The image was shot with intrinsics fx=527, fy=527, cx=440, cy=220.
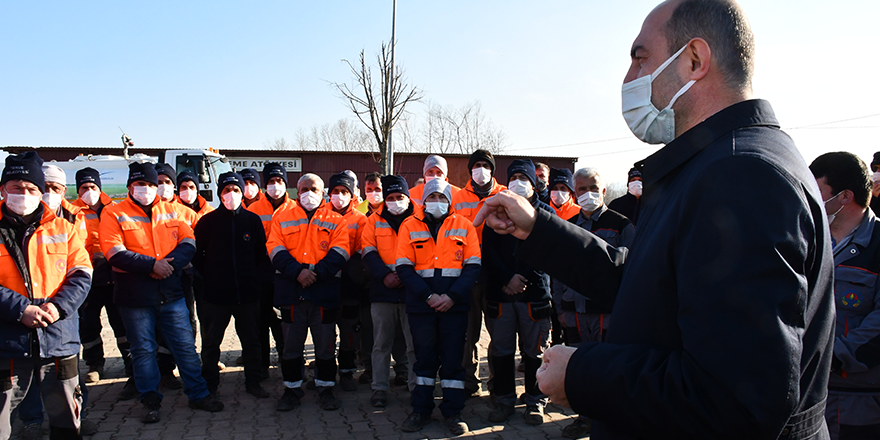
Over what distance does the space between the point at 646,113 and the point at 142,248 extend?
5050 mm

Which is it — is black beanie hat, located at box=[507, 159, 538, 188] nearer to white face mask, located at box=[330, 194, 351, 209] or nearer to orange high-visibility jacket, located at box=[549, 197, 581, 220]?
orange high-visibility jacket, located at box=[549, 197, 581, 220]

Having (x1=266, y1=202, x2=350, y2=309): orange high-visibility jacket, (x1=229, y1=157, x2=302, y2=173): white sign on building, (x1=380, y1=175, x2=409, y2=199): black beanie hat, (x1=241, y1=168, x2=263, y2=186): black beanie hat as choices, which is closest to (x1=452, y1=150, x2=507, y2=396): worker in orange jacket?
(x1=380, y1=175, x2=409, y2=199): black beanie hat

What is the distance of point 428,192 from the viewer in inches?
211

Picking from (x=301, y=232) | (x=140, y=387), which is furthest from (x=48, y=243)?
(x=301, y=232)

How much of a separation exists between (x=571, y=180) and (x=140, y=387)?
5.22m

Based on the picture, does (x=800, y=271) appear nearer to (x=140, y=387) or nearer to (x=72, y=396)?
(x=72, y=396)

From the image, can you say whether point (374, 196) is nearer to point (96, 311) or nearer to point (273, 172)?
point (273, 172)

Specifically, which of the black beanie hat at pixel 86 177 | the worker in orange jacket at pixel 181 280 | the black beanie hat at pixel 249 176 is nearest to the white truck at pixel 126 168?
the black beanie hat at pixel 249 176

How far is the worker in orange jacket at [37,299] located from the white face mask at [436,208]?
9.89 ft

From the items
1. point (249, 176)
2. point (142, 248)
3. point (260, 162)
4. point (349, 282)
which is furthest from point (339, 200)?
point (260, 162)

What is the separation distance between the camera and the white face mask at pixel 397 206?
18.9 feet

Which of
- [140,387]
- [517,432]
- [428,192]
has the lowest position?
[517,432]

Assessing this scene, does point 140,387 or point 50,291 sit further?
point 140,387

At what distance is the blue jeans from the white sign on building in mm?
20076
